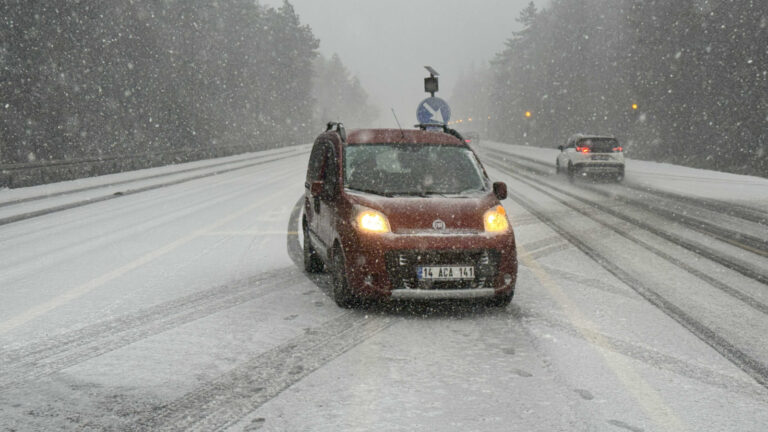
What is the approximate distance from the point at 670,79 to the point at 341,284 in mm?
34137

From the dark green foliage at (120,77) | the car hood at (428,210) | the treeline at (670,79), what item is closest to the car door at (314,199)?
the car hood at (428,210)

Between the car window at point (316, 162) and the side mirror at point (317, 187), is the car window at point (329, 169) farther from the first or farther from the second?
the car window at point (316, 162)

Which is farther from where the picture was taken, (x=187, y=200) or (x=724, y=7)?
(x=724, y=7)

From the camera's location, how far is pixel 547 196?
60.3 ft

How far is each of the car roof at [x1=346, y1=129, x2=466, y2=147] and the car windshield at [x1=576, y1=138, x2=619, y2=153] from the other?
1693 cm

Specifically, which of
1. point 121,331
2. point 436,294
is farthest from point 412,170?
point 121,331

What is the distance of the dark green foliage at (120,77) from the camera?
106 ft

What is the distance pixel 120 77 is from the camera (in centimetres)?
4353

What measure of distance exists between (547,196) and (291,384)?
1470cm

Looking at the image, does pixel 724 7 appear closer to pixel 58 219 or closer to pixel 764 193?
pixel 764 193

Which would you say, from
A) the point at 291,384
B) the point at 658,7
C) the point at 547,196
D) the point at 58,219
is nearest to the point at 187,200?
the point at 58,219

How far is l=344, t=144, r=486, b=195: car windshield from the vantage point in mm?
7188

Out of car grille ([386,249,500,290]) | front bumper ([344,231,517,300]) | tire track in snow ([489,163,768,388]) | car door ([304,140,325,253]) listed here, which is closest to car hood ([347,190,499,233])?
front bumper ([344,231,517,300])

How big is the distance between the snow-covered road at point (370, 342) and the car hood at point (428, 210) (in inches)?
31.7
